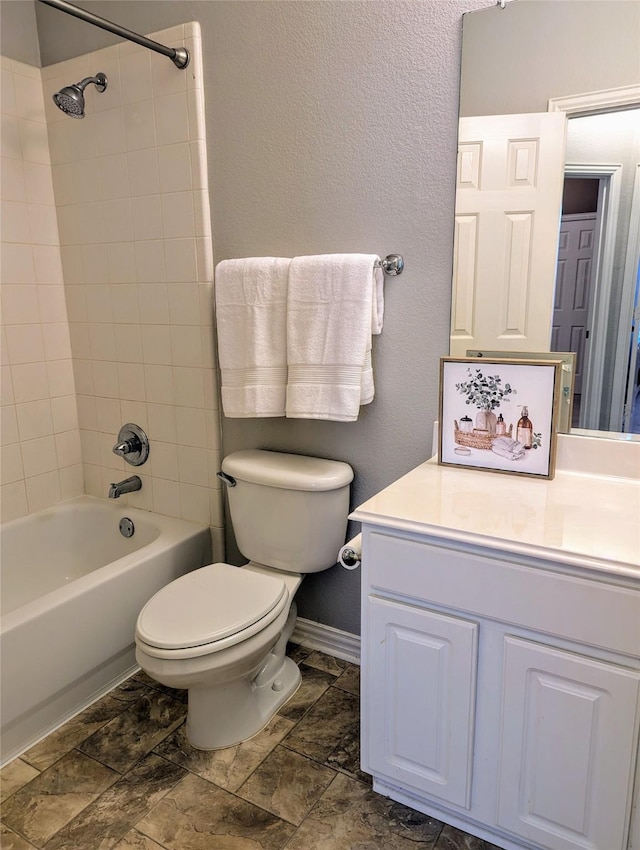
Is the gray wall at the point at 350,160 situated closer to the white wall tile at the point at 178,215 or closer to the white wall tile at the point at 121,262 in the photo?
the white wall tile at the point at 178,215

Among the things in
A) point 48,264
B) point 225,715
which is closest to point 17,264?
point 48,264

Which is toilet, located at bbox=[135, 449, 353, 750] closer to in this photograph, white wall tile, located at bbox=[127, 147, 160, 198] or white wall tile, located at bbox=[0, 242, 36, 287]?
white wall tile, located at bbox=[127, 147, 160, 198]

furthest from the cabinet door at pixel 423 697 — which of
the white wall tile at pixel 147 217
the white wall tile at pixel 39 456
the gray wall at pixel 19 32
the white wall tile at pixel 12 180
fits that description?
the gray wall at pixel 19 32

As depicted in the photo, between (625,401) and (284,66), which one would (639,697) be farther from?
(284,66)

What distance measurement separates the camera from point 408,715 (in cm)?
129

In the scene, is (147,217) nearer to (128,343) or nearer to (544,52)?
(128,343)

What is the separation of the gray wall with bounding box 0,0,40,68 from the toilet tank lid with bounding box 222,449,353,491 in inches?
64.1

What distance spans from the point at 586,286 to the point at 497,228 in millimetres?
269

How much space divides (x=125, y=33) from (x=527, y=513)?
67.0 inches

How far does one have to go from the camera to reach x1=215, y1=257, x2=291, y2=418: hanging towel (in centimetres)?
174

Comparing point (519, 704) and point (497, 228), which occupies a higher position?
point (497, 228)

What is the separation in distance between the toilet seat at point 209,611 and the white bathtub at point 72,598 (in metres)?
0.26

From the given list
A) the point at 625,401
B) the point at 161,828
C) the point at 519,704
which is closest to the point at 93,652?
the point at 161,828

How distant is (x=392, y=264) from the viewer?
1.64 m
